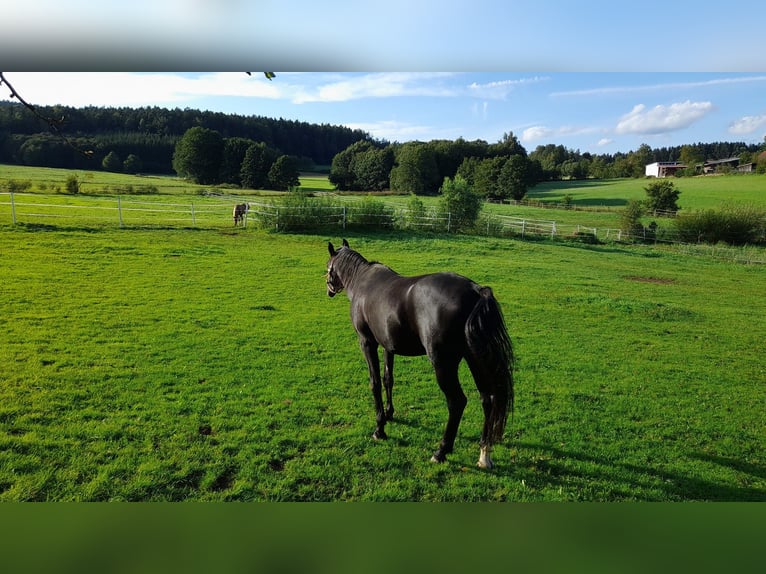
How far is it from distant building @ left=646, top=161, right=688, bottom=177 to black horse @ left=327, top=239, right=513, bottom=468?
91.8 inches

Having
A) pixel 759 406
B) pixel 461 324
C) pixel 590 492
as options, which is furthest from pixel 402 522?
pixel 759 406

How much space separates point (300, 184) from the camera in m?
3.30

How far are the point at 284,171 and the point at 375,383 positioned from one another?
1729 mm

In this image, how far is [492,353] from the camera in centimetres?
230

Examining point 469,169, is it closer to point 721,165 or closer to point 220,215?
point 220,215

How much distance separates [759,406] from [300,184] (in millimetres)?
3779

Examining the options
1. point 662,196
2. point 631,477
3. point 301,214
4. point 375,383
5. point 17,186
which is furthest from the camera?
point 662,196

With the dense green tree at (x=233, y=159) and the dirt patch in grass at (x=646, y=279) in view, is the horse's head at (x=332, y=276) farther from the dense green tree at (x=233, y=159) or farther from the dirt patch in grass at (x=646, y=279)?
the dirt patch in grass at (x=646, y=279)

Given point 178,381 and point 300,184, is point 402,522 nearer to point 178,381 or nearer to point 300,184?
point 178,381

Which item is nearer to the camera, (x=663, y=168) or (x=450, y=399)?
(x=450, y=399)

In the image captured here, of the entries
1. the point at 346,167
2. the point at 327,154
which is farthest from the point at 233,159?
the point at 346,167

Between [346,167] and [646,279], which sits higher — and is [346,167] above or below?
above

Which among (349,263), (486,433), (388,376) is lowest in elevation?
(486,433)

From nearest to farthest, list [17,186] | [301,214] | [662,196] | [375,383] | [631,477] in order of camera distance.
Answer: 1. [631,477]
2. [375,383]
3. [17,186]
4. [301,214]
5. [662,196]
